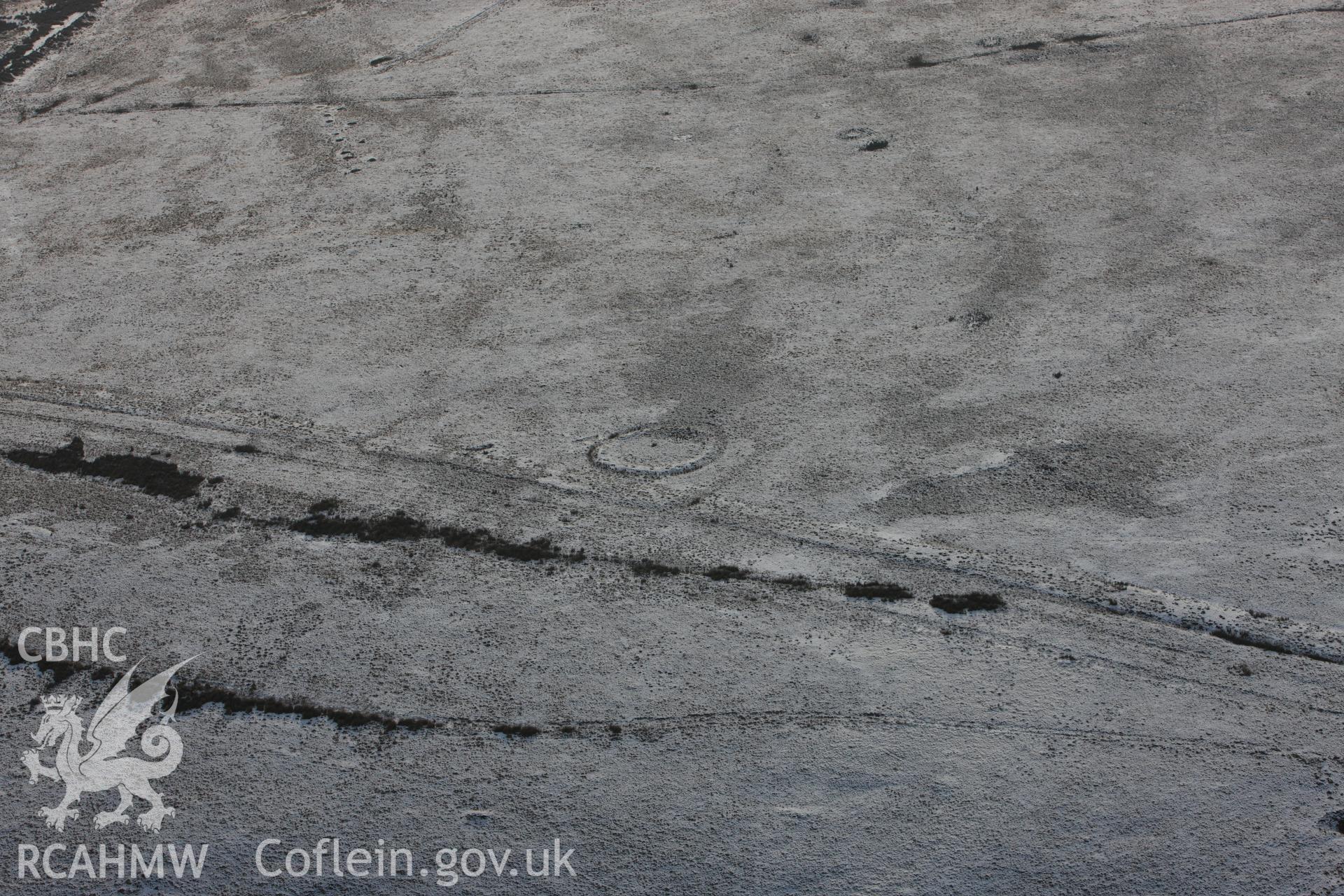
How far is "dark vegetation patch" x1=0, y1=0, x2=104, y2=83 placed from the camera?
1085cm

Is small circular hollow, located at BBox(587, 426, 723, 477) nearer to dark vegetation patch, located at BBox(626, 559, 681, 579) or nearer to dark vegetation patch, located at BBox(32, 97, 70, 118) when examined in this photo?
dark vegetation patch, located at BBox(626, 559, 681, 579)

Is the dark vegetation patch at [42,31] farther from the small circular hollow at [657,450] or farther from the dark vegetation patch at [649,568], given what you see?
the dark vegetation patch at [649,568]

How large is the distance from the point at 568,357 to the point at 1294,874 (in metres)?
4.06

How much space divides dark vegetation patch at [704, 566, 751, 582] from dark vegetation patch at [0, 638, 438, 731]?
1.26 m

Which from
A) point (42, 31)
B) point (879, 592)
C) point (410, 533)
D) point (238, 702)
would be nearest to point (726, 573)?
point (879, 592)

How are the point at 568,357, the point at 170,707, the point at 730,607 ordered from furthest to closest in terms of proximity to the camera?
1. the point at 568,357
2. the point at 730,607
3. the point at 170,707

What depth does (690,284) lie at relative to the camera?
675 cm

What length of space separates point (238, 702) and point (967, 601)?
2.81 meters

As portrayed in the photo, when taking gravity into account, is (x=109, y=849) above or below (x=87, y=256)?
below

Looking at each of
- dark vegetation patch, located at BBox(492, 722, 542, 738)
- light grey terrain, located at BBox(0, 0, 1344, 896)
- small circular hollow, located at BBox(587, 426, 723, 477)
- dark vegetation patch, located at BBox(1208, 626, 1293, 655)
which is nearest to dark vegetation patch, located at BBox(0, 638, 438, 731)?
light grey terrain, located at BBox(0, 0, 1344, 896)

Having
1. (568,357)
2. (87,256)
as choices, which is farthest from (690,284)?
(87,256)

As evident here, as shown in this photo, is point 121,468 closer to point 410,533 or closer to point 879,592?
point 410,533

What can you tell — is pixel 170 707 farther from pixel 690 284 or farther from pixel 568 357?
pixel 690 284

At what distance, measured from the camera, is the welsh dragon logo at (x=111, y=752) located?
3.95 meters
